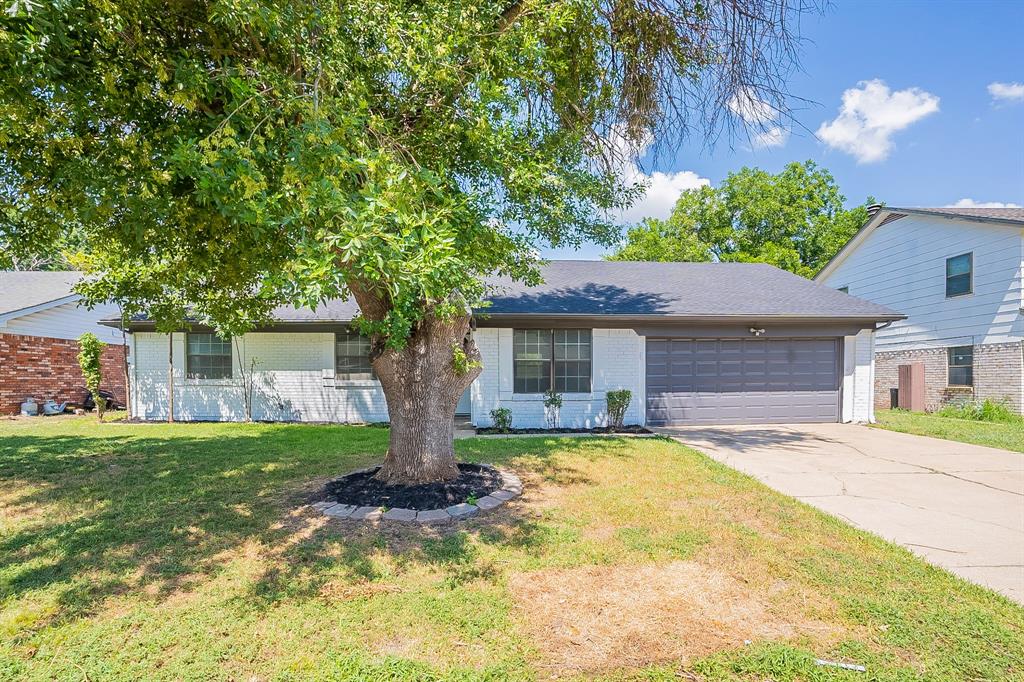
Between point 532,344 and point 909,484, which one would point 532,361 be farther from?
point 909,484

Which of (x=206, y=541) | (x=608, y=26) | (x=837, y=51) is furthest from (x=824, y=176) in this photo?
(x=206, y=541)

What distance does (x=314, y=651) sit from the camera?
2.75 m

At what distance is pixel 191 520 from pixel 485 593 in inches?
130

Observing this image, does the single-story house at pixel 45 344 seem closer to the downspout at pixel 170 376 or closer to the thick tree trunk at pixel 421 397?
the downspout at pixel 170 376

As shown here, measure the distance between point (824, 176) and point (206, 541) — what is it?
33.4 metres

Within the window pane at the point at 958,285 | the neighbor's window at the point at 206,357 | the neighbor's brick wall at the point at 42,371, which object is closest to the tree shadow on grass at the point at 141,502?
the neighbor's window at the point at 206,357

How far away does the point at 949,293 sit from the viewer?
1326cm

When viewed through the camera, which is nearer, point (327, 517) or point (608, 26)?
point (327, 517)

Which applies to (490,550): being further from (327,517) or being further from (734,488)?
(734,488)

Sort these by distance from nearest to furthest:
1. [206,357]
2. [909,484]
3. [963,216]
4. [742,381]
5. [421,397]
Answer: [421,397] < [909,484] < [742,381] < [206,357] < [963,216]

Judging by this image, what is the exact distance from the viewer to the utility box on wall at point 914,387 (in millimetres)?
13750

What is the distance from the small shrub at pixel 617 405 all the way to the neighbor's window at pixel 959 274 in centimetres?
979

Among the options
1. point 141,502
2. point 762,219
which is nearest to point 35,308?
point 141,502

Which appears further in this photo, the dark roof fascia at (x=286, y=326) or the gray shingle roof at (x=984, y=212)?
the gray shingle roof at (x=984, y=212)
